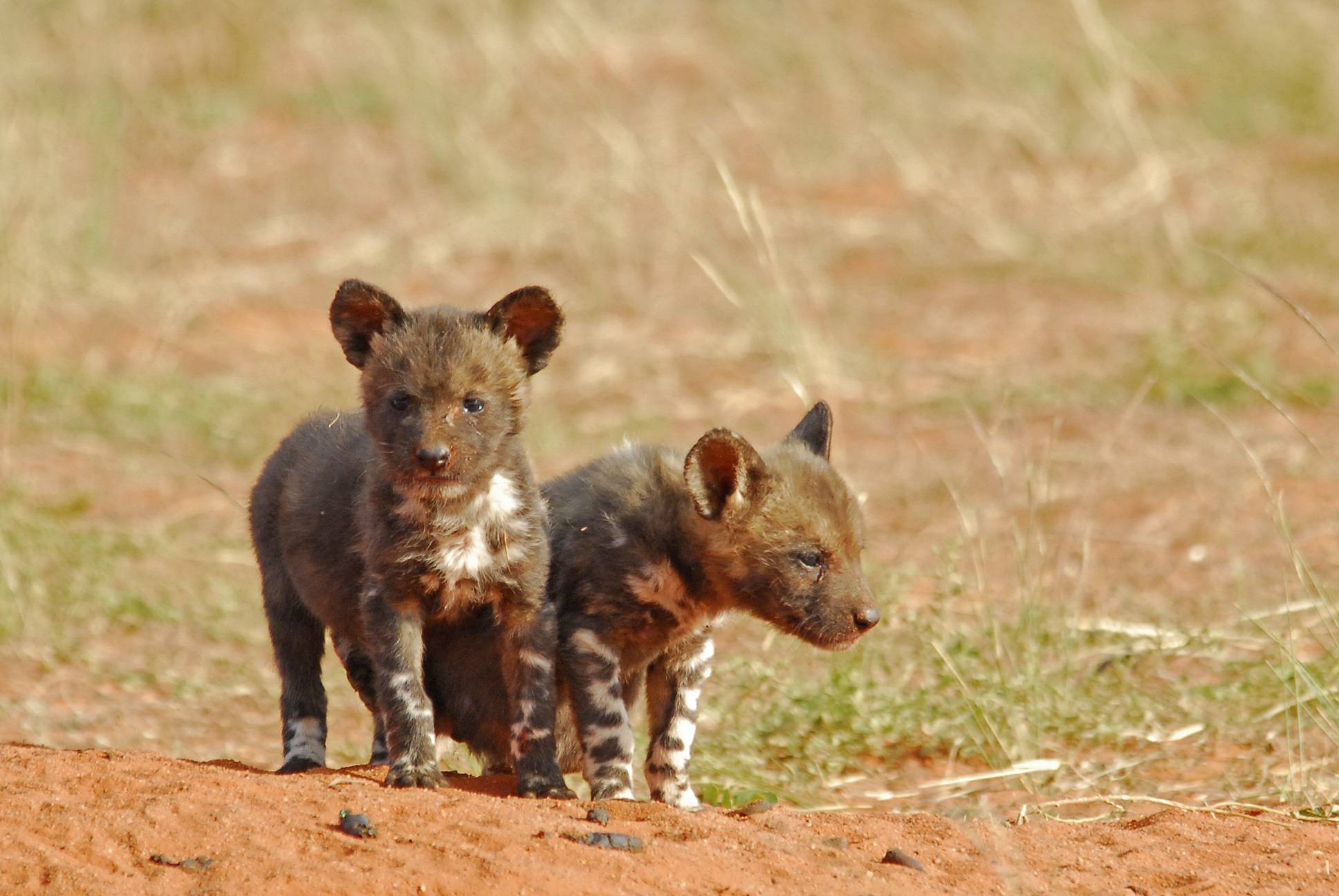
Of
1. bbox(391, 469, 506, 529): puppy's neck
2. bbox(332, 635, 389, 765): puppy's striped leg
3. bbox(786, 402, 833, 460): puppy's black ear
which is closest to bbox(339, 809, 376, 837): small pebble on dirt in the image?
bbox(391, 469, 506, 529): puppy's neck

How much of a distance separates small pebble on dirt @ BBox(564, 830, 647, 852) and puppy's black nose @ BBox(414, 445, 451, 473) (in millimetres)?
1099

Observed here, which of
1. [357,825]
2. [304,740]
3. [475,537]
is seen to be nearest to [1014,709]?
[475,537]

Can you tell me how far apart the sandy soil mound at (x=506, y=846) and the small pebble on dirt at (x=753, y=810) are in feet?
0.12

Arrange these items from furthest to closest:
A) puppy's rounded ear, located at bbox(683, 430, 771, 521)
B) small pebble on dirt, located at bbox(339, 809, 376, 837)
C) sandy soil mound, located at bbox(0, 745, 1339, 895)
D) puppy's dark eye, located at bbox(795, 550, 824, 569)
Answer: puppy's dark eye, located at bbox(795, 550, 824, 569)
puppy's rounded ear, located at bbox(683, 430, 771, 521)
small pebble on dirt, located at bbox(339, 809, 376, 837)
sandy soil mound, located at bbox(0, 745, 1339, 895)

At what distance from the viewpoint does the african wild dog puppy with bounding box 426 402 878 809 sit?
218 inches

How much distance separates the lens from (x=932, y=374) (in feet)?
40.2

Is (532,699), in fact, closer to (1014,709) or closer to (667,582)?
(667,582)

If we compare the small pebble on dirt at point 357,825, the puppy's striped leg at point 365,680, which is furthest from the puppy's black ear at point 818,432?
the small pebble on dirt at point 357,825

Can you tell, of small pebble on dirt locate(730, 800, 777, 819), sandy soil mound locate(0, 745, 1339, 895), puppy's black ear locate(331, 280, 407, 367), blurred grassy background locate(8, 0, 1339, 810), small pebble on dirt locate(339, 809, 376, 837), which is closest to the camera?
sandy soil mound locate(0, 745, 1339, 895)

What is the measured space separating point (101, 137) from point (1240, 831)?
14619mm

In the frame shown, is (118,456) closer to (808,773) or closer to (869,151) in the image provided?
(808,773)

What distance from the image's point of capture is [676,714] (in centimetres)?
591

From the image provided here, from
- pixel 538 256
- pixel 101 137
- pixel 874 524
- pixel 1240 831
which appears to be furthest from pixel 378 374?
pixel 101 137

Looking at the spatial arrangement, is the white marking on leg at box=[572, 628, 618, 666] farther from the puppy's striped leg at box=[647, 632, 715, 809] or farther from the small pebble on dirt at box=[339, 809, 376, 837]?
the small pebble on dirt at box=[339, 809, 376, 837]
